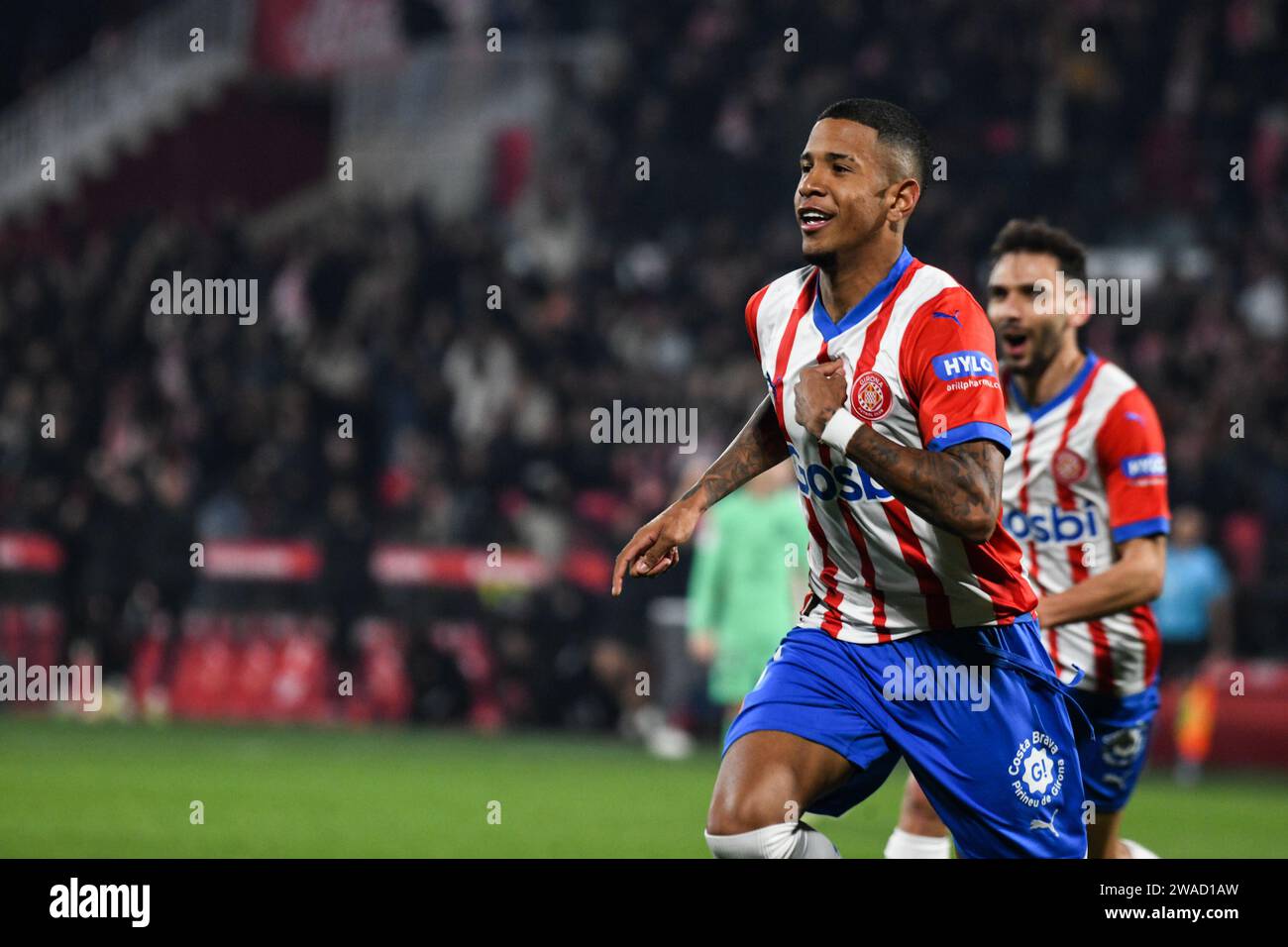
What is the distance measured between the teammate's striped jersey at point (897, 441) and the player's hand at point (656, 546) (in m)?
0.37

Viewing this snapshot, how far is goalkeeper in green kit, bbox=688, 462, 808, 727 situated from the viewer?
40.5 ft

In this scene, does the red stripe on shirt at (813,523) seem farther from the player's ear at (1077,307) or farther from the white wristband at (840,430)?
the player's ear at (1077,307)

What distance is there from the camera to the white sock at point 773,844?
473cm

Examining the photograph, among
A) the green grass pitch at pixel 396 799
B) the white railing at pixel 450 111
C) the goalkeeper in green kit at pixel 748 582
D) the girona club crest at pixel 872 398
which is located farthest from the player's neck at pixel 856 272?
the white railing at pixel 450 111

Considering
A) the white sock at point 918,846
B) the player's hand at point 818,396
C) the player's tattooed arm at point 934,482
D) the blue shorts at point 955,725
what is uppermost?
the player's hand at point 818,396

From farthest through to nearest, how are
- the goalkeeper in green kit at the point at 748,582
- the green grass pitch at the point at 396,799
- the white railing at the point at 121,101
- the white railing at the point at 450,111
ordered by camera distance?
the white railing at the point at 121,101 → the white railing at the point at 450,111 → the goalkeeper in green kit at the point at 748,582 → the green grass pitch at the point at 396,799

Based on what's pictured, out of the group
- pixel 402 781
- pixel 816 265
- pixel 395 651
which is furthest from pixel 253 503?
pixel 816 265

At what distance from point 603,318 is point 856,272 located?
15.0 meters

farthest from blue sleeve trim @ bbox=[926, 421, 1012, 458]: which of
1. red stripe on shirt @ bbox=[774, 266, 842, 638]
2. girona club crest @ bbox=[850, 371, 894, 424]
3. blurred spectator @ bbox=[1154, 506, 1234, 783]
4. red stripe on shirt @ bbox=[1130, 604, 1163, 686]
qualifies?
blurred spectator @ bbox=[1154, 506, 1234, 783]

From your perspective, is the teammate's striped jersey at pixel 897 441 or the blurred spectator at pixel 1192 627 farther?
the blurred spectator at pixel 1192 627

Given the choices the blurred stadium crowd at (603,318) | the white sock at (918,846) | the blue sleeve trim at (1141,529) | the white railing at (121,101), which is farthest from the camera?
→ the white railing at (121,101)
